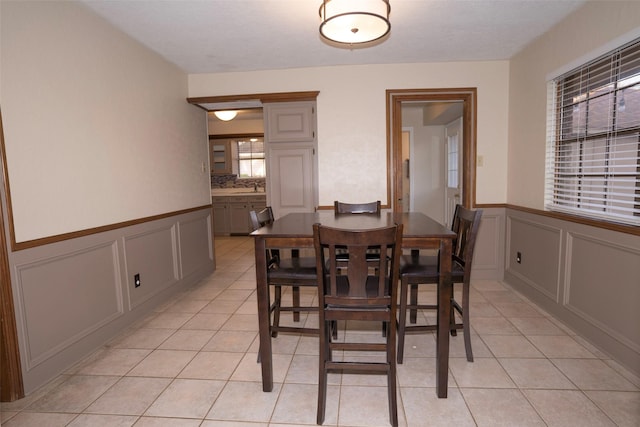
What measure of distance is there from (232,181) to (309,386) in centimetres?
680

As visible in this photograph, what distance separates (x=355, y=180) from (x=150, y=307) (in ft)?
8.13

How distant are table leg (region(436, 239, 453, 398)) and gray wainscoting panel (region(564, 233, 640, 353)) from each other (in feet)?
3.99

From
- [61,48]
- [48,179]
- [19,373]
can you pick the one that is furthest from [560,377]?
[61,48]

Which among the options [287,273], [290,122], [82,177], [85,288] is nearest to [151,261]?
[85,288]

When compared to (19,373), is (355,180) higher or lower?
higher

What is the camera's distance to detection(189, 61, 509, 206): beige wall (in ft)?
13.3

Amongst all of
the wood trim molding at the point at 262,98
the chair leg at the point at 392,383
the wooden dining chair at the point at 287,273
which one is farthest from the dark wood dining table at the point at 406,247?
the wood trim molding at the point at 262,98

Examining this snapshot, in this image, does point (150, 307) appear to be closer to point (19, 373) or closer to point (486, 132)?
point (19, 373)

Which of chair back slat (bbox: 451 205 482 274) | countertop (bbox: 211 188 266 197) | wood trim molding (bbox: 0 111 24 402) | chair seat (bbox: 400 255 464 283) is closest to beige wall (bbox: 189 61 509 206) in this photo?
chair back slat (bbox: 451 205 482 274)

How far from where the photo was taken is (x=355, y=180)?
14.0 ft

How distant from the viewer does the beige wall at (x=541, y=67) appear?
239 centimetres

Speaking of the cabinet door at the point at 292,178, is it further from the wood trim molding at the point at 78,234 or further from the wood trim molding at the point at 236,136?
the wood trim molding at the point at 236,136

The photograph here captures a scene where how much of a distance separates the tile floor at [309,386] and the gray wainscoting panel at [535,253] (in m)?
0.37

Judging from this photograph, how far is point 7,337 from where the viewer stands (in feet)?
6.47
